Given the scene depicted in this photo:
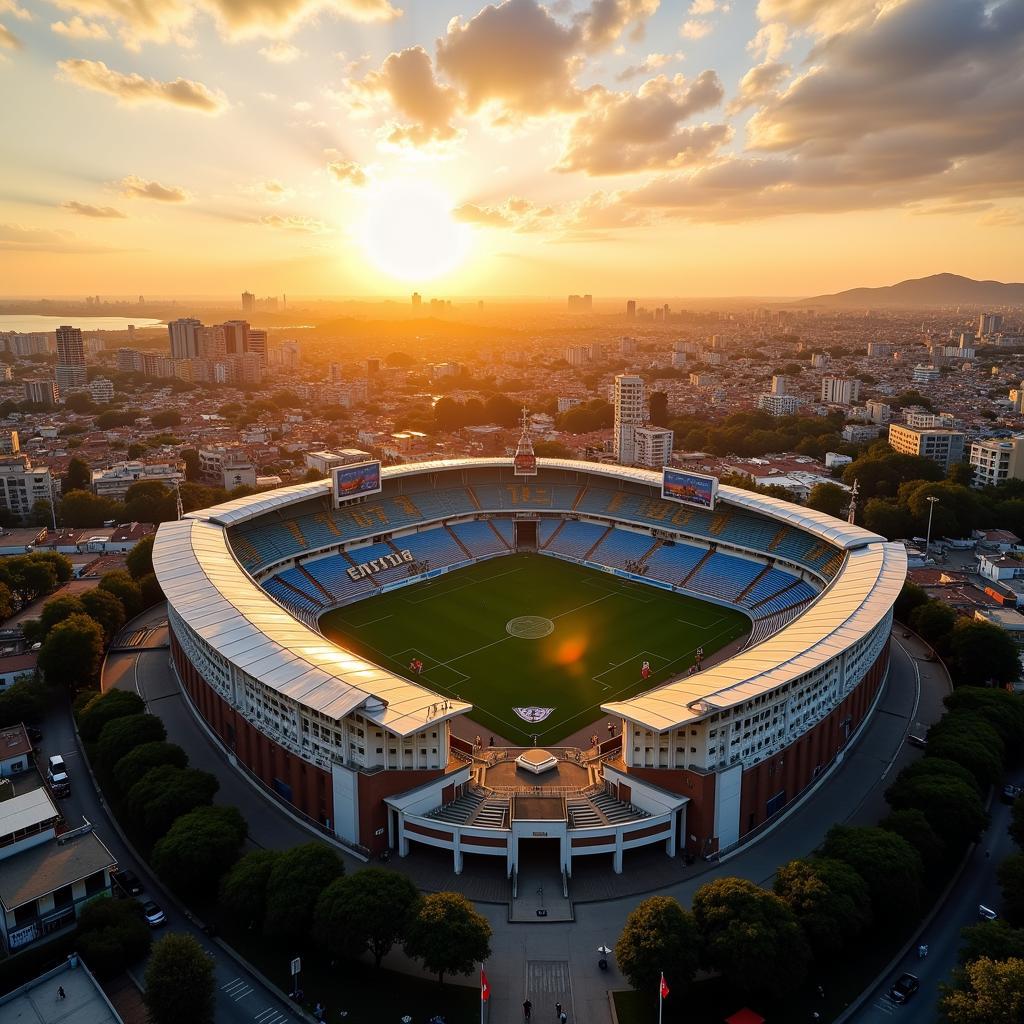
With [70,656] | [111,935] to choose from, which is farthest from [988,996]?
[70,656]

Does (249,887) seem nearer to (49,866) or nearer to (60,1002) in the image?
(60,1002)

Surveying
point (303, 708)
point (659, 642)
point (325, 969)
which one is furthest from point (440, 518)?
point (325, 969)

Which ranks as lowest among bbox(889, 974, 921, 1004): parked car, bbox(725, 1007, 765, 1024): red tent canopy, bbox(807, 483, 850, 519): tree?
bbox(889, 974, 921, 1004): parked car

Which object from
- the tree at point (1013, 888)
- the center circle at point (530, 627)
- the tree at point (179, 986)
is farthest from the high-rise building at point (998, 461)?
the tree at point (179, 986)

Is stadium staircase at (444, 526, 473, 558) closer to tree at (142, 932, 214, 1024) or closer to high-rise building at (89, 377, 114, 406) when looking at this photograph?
tree at (142, 932, 214, 1024)

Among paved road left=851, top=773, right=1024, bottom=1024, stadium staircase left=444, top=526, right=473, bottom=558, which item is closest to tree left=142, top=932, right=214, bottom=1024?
paved road left=851, top=773, right=1024, bottom=1024

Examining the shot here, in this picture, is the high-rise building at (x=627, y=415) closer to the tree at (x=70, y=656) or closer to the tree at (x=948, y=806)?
the tree at (x=70, y=656)
